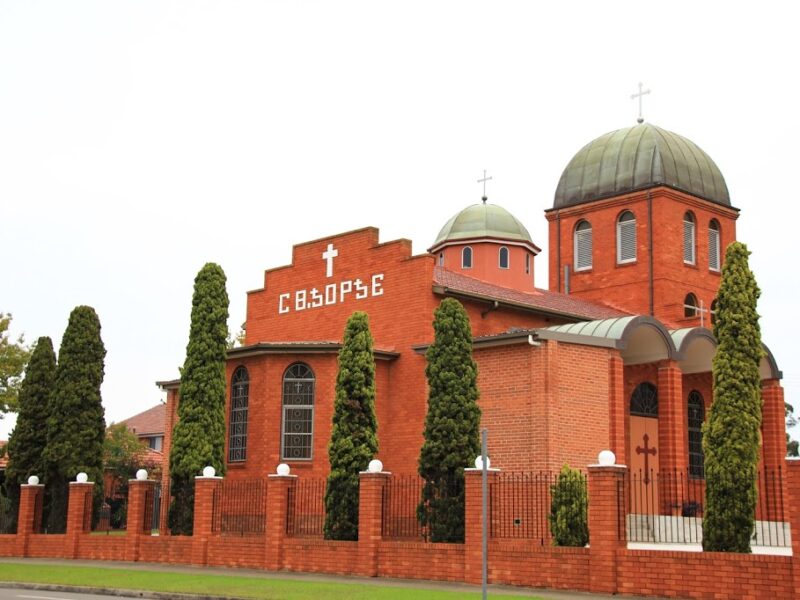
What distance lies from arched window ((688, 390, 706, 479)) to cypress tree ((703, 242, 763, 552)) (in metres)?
11.6

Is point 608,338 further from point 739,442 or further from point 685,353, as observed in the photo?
point 739,442

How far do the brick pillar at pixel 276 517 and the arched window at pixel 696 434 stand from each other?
12753 millimetres

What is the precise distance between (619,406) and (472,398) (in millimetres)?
5315

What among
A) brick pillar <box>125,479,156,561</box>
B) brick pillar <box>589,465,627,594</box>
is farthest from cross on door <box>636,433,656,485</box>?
brick pillar <box>125,479,156,561</box>

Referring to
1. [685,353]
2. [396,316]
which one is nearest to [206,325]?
[396,316]

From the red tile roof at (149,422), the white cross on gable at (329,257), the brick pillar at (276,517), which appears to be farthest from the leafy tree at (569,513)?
the red tile roof at (149,422)

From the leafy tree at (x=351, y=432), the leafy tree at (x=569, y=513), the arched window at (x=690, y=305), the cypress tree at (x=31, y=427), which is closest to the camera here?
the leafy tree at (x=569, y=513)

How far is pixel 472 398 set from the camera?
2117 centimetres

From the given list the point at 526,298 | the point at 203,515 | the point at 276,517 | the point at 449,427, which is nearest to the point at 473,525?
the point at 449,427

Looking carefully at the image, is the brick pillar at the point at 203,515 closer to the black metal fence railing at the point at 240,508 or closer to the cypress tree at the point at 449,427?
the black metal fence railing at the point at 240,508

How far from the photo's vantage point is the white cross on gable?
2958 centimetres

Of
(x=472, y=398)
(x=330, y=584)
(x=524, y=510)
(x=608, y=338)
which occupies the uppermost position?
(x=608, y=338)

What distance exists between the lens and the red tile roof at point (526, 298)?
2812cm

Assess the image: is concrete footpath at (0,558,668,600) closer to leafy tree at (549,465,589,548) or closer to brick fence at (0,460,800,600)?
brick fence at (0,460,800,600)
